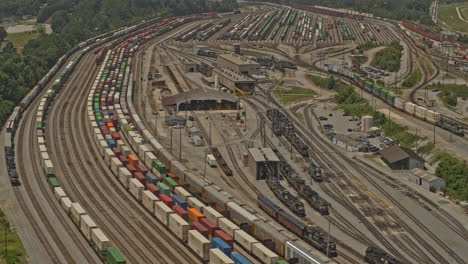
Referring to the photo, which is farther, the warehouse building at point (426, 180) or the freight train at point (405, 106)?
the freight train at point (405, 106)

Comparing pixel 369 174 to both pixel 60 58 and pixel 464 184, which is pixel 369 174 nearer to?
pixel 464 184

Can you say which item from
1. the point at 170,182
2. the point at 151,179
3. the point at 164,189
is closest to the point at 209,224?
the point at 164,189

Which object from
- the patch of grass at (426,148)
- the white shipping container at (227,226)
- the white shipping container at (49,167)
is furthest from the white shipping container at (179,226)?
the patch of grass at (426,148)

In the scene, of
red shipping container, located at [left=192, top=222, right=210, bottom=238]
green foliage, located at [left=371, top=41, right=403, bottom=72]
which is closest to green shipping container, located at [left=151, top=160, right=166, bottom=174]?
red shipping container, located at [left=192, top=222, right=210, bottom=238]

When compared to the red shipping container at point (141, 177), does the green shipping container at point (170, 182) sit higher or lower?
lower

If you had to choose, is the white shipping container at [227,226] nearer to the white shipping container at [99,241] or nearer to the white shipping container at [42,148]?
the white shipping container at [99,241]

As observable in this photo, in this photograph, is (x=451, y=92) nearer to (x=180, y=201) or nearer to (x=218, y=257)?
(x=180, y=201)
